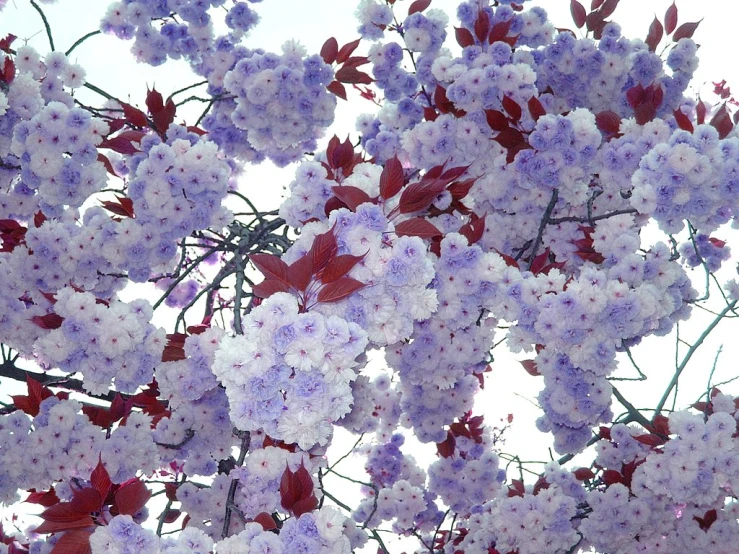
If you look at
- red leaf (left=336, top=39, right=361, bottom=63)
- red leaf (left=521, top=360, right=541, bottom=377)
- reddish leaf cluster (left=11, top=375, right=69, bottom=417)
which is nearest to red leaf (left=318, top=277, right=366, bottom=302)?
reddish leaf cluster (left=11, top=375, right=69, bottom=417)

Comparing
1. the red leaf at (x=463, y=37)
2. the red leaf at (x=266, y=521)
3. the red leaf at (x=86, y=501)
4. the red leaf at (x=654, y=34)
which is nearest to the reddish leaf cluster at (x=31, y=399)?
the red leaf at (x=86, y=501)

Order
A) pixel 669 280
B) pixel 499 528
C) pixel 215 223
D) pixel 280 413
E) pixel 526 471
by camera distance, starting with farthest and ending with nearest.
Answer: pixel 526 471 < pixel 499 528 < pixel 215 223 < pixel 669 280 < pixel 280 413

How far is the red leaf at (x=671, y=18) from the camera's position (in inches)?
188

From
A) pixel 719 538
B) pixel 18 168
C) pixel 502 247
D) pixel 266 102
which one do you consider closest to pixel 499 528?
pixel 719 538

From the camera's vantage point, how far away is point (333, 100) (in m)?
4.57

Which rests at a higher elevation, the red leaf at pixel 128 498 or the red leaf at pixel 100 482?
the red leaf at pixel 100 482

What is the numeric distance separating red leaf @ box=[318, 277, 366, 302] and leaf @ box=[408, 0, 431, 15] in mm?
3493

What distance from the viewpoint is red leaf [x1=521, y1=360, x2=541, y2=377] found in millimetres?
4047

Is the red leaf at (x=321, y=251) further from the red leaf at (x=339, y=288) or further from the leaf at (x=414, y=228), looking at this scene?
the leaf at (x=414, y=228)

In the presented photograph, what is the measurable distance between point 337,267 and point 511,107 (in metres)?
2.06

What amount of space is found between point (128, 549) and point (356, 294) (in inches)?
40.3

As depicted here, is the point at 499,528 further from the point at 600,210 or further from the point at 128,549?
the point at 128,549

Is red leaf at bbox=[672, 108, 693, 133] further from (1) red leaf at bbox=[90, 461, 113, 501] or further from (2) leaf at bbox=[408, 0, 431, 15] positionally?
(1) red leaf at bbox=[90, 461, 113, 501]

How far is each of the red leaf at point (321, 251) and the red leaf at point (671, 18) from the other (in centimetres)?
380
